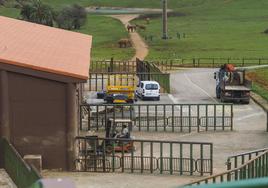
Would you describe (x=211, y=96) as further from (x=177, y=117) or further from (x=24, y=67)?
(x=24, y=67)

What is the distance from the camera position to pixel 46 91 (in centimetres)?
2505

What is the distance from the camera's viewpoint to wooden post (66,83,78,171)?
2497 cm

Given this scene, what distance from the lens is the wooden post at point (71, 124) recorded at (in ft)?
81.9

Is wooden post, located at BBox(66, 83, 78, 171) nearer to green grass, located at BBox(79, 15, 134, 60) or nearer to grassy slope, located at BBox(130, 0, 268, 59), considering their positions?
green grass, located at BBox(79, 15, 134, 60)

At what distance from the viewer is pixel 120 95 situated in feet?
142

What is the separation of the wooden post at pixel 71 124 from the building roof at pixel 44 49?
0.65 meters

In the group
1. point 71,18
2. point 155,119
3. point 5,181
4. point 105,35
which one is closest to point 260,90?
point 155,119

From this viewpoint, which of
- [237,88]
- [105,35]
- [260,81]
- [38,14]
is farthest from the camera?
[105,35]

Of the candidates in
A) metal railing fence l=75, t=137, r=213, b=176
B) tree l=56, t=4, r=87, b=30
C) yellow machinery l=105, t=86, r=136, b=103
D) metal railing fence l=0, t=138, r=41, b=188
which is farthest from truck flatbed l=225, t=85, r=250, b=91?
tree l=56, t=4, r=87, b=30

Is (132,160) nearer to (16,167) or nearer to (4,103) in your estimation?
(4,103)

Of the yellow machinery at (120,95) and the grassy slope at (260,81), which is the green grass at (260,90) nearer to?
the grassy slope at (260,81)

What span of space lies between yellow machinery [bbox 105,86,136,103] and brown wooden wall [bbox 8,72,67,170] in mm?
17395

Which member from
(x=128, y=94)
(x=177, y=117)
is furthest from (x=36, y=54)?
(x=128, y=94)

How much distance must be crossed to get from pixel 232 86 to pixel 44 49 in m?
19.3
